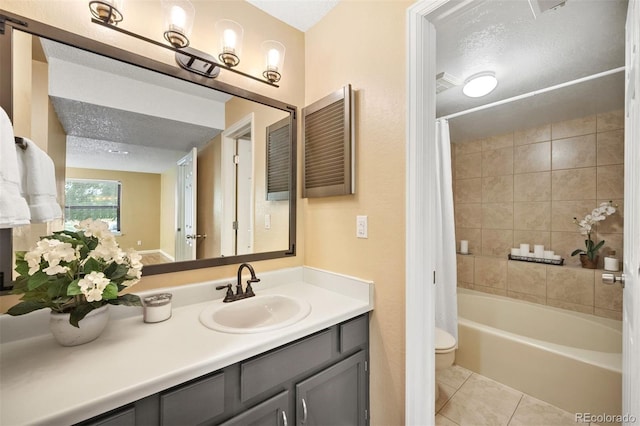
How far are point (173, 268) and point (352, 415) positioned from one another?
1055 mm

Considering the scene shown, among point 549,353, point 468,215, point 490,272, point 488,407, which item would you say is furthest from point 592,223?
point 488,407

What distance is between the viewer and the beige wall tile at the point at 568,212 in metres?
2.38

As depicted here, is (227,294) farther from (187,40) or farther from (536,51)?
(536,51)

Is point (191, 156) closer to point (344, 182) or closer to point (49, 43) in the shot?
point (49, 43)

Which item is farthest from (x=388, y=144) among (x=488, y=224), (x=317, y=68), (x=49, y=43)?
(x=488, y=224)

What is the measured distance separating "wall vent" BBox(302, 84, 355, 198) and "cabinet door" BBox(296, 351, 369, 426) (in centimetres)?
82

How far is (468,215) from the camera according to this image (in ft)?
10.5

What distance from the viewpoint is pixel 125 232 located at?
109cm

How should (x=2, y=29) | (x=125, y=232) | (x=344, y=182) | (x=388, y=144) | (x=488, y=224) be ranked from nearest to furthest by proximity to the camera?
(x=2, y=29) < (x=125, y=232) < (x=388, y=144) < (x=344, y=182) < (x=488, y=224)

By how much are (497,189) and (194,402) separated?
3.33 metres

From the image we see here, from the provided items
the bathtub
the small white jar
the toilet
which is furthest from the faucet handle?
the bathtub

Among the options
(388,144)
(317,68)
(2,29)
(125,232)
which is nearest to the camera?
(2,29)

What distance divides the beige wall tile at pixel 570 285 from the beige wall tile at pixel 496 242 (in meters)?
0.44

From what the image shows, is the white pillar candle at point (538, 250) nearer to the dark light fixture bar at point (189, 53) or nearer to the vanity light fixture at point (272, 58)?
the vanity light fixture at point (272, 58)
